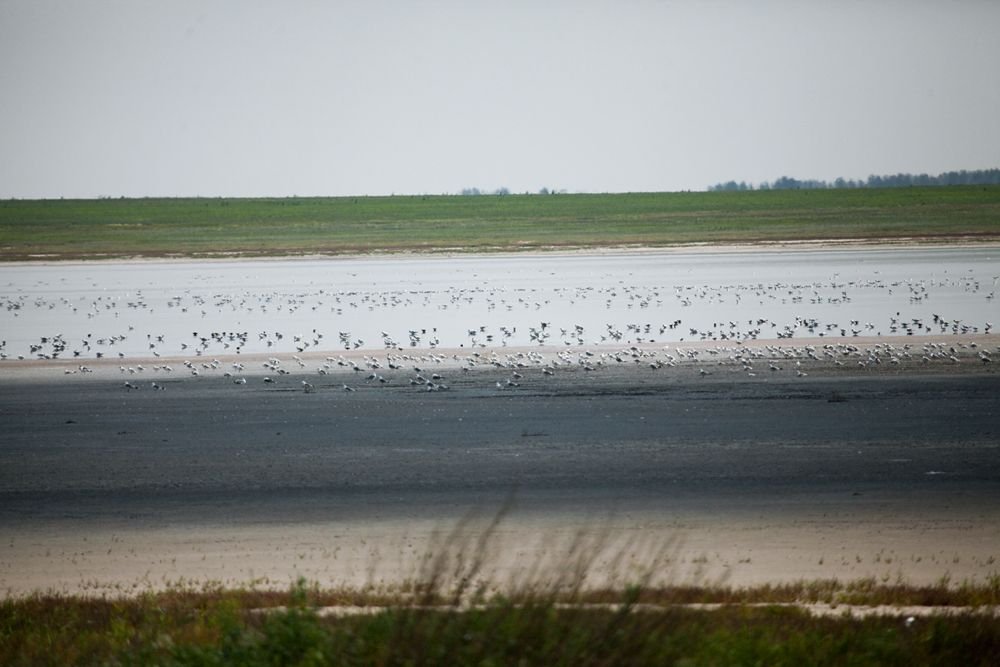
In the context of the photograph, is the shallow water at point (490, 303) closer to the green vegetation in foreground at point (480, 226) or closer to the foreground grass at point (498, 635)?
the green vegetation in foreground at point (480, 226)

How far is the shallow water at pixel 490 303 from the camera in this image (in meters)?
32.8

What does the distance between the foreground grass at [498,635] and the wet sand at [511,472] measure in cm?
48

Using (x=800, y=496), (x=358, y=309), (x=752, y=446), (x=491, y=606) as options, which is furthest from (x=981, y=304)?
(x=491, y=606)

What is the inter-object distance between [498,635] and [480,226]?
103 meters

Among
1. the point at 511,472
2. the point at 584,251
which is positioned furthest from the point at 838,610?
the point at 584,251

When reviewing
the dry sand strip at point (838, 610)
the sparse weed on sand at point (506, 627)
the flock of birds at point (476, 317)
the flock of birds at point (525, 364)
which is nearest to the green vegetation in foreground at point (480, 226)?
the flock of birds at point (476, 317)

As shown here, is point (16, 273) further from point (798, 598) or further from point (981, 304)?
point (798, 598)

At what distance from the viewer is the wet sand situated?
12203 mm

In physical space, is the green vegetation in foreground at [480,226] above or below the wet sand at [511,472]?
above

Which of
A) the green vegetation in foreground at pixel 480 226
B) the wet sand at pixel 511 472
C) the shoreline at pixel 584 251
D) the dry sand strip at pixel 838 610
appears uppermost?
the green vegetation in foreground at pixel 480 226

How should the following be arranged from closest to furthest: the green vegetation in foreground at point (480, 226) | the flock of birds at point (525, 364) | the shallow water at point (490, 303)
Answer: the flock of birds at point (525, 364) < the shallow water at point (490, 303) < the green vegetation in foreground at point (480, 226)

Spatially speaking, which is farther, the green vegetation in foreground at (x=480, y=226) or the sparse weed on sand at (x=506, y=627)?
the green vegetation in foreground at (x=480, y=226)

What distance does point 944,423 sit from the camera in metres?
19.6

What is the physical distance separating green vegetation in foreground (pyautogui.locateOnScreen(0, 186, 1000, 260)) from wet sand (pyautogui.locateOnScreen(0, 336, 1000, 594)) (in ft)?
199
